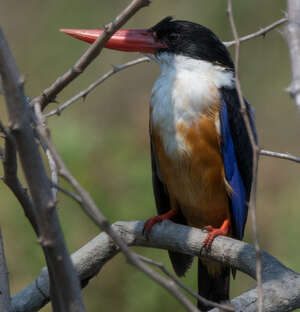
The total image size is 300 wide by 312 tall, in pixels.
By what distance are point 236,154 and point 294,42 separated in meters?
1.62

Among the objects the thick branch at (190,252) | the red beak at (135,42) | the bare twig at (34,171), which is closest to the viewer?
the bare twig at (34,171)

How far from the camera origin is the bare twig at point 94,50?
176 centimetres

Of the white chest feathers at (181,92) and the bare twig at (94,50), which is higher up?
the bare twig at (94,50)

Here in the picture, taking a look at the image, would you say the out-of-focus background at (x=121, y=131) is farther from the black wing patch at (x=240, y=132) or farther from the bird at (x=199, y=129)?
the black wing patch at (x=240, y=132)

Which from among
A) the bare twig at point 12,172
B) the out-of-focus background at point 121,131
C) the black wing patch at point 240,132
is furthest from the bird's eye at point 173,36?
the bare twig at point 12,172

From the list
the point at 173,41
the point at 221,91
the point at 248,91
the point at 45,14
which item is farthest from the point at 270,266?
the point at 45,14

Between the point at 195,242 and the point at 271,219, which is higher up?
the point at 195,242

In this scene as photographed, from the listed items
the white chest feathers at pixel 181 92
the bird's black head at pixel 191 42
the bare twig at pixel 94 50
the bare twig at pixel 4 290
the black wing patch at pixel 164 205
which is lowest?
the black wing patch at pixel 164 205

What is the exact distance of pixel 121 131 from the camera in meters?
4.57

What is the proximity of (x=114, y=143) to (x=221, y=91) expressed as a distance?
4.71ft

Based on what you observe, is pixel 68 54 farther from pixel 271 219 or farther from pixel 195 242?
pixel 195 242

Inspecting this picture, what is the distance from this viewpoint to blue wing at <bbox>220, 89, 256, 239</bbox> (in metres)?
3.02

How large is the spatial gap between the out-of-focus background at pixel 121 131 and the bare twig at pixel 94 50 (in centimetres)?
191

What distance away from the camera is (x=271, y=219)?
4.53m
